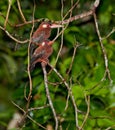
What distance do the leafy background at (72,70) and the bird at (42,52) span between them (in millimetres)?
212

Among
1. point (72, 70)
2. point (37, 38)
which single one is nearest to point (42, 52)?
point (37, 38)

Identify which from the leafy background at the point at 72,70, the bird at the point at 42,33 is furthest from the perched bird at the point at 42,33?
the leafy background at the point at 72,70

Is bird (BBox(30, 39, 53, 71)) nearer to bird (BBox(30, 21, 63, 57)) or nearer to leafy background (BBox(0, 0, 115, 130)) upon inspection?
bird (BBox(30, 21, 63, 57))

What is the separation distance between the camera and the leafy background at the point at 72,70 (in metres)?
2.43

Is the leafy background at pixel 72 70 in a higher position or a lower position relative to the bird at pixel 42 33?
lower

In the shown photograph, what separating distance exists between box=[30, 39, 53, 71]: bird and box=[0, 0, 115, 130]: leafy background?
0.21 metres

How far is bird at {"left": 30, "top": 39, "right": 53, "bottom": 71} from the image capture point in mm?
1943

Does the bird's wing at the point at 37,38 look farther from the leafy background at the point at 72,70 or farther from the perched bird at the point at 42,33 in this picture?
the leafy background at the point at 72,70

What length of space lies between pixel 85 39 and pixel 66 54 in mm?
336

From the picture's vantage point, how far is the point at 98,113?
7.92ft

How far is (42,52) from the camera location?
197cm

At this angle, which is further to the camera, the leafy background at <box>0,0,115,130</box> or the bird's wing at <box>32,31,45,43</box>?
the leafy background at <box>0,0,115,130</box>

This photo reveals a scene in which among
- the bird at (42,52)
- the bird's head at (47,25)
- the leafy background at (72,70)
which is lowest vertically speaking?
the leafy background at (72,70)

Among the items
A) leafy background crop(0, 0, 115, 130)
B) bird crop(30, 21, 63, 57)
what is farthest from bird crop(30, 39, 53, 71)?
leafy background crop(0, 0, 115, 130)
